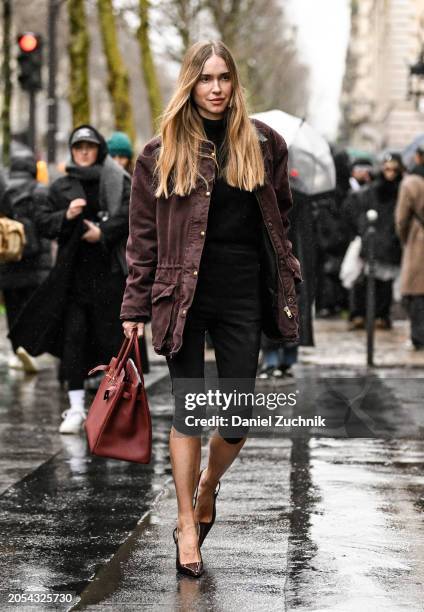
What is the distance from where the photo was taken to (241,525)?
6.09 meters

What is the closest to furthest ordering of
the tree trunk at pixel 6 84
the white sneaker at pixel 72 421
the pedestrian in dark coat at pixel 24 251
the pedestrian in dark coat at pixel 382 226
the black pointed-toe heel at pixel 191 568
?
the black pointed-toe heel at pixel 191 568, the white sneaker at pixel 72 421, the pedestrian in dark coat at pixel 24 251, the pedestrian in dark coat at pixel 382 226, the tree trunk at pixel 6 84

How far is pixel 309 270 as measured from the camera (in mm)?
11023

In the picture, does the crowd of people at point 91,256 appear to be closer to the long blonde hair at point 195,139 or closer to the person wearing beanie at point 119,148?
the person wearing beanie at point 119,148

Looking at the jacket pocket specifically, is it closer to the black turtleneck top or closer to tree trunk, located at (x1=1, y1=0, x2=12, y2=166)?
the black turtleneck top

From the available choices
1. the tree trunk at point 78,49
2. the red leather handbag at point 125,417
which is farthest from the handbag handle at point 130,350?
the tree trunk at point 78,49

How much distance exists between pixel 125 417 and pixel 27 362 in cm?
709

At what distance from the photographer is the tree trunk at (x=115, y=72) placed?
83.1 feet

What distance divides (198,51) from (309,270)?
5813mm

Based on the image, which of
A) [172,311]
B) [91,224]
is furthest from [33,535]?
[91,224]

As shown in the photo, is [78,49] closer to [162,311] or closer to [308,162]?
[308,162]

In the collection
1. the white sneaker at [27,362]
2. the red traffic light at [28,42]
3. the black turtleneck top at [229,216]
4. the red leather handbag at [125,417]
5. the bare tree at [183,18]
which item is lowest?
the white sneaker at [27,362]

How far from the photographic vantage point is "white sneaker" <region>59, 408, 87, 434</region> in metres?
8.93

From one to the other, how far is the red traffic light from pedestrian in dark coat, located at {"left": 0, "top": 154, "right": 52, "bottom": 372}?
21.1 ft

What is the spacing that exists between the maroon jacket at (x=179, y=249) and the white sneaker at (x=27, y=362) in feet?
22.8
